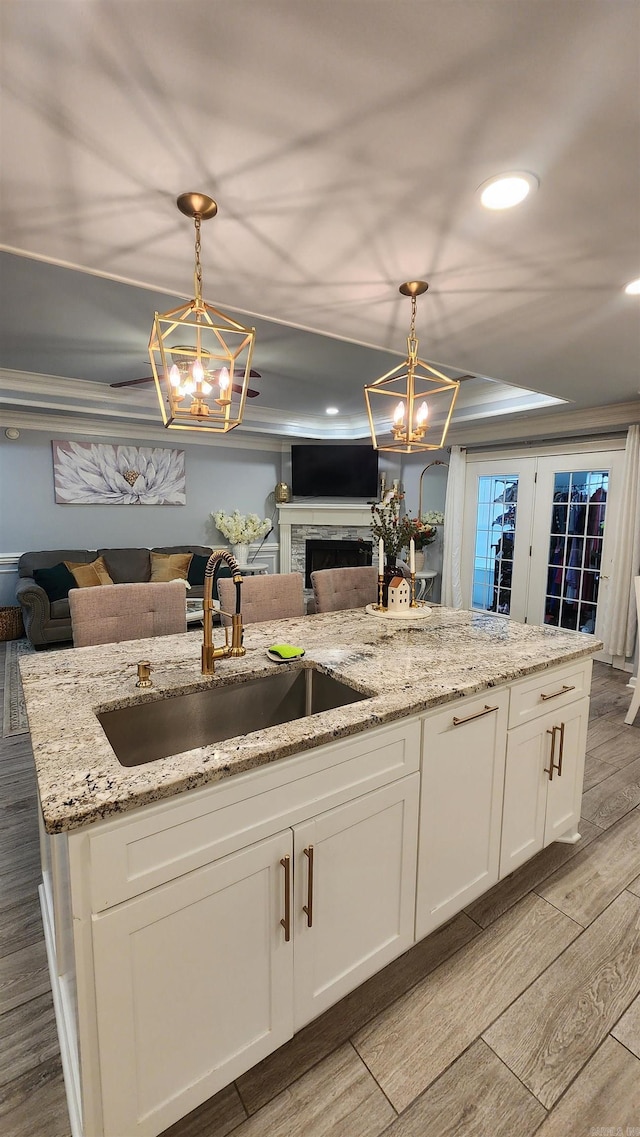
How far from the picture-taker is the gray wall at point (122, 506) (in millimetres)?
5172

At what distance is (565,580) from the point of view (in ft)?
16.3

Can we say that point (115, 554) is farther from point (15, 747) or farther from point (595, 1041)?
point (595, 1041)

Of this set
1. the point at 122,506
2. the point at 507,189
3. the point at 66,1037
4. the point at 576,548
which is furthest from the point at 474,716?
the point at 122,506

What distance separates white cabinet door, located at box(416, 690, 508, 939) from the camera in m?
1.49

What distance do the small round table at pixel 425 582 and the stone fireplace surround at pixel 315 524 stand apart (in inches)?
33.7

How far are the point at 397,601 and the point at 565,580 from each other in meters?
3.22

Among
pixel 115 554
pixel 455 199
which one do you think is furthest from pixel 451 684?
pixel 115 554

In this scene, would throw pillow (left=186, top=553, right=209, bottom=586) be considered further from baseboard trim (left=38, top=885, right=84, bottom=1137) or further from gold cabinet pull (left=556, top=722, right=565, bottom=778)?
gold cabinet pull (left=556, top=722, right=565, bottom=778)

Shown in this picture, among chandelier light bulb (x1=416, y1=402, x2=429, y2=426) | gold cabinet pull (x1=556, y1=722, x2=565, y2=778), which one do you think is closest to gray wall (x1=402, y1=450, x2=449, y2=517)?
chandelier light bulb (x1=416, y1=402, x2=429, y2=426)

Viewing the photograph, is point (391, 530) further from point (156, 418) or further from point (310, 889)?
point (156, 418)

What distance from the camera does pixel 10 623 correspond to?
16.3 feet

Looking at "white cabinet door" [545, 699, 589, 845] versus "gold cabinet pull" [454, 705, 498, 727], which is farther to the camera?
"white cabinet door" [545, 699, 589, 845]

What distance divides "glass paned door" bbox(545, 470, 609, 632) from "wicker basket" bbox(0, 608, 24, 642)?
18.0 ft

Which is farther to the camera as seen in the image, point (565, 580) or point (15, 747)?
point (565, 580)
